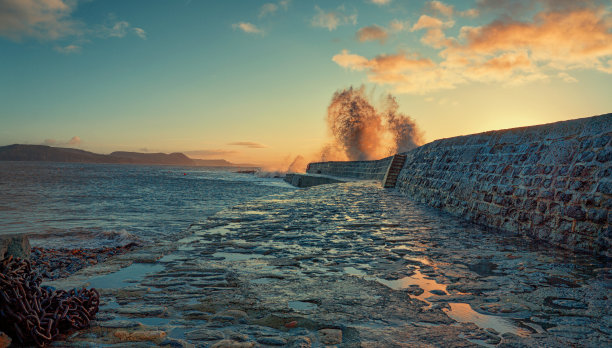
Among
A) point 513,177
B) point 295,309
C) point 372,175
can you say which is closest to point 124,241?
point 295,309

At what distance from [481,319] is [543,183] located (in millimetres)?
4062

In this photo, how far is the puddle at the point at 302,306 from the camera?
2.85 meters

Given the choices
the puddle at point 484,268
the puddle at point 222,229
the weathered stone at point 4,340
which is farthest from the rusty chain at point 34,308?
the puddle at point 222,229

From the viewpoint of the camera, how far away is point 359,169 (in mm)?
26141

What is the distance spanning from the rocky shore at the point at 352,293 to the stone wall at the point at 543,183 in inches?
17.6

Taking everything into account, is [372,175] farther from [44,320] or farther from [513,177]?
[44,320]

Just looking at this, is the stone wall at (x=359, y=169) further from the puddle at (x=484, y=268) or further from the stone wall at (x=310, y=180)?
the puddle at (x=484, y=268)

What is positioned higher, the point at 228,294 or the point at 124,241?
the point at 228,294

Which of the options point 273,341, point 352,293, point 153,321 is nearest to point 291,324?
point 273,341

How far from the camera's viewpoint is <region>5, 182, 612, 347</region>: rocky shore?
7.69ft

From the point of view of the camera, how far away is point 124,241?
7.81 meters

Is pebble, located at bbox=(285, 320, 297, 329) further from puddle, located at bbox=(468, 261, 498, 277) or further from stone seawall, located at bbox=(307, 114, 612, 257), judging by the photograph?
stone seawall, located at bbox=(307, 114, 612, 257)

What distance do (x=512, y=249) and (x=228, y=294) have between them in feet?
12.6

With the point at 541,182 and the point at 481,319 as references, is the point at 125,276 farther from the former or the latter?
the point at 541,182
